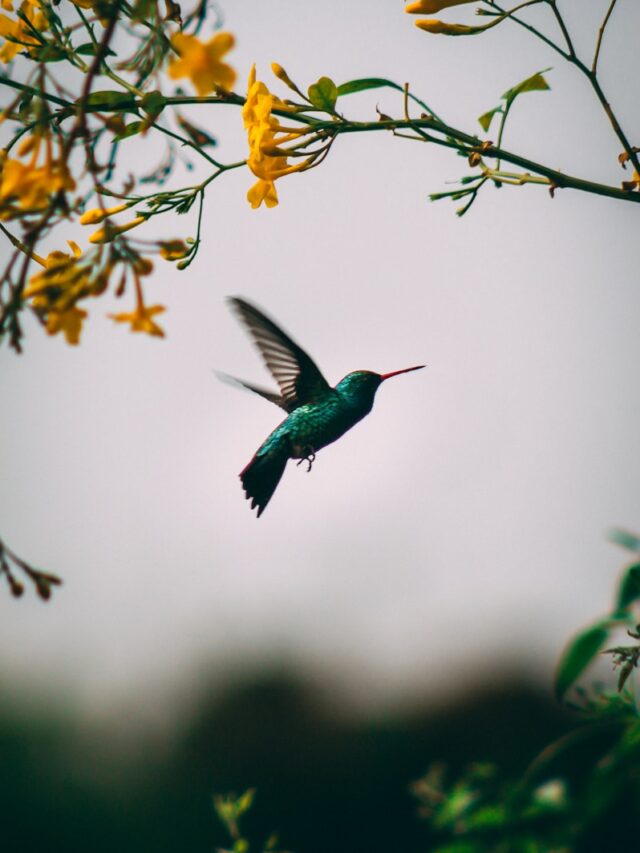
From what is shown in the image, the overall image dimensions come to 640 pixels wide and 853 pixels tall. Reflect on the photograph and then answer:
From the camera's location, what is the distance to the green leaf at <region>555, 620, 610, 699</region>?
2.24m

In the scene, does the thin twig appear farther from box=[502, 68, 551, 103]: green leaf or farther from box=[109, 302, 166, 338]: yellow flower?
box=[109, 302, 166, 338]: yellow flower

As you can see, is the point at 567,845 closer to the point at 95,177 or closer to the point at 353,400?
the point at 353,400

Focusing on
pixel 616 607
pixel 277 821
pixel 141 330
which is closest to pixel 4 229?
pixel 141 330

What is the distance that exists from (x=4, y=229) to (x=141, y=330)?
0.99 ft

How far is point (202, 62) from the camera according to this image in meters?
1.40

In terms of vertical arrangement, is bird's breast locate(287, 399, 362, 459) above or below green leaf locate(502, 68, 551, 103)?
below

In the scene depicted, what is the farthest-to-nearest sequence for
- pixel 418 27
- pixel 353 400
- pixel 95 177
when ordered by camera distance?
pixel 353 400, pixel 418 27, pixel 95 177

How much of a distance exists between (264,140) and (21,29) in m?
0.62

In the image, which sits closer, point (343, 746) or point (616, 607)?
point (616, 607)

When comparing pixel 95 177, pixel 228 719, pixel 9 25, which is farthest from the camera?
pixel 228 719

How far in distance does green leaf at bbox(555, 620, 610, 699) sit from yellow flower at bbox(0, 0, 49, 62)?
1.83 m

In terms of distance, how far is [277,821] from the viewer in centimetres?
2352

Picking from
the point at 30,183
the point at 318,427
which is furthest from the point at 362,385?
the point at 30,183

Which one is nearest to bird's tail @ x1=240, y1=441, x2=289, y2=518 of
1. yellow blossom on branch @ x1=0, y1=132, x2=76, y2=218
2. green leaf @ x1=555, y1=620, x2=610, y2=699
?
green leaf @ x1=555, y1=620, x2=610, y2=699
